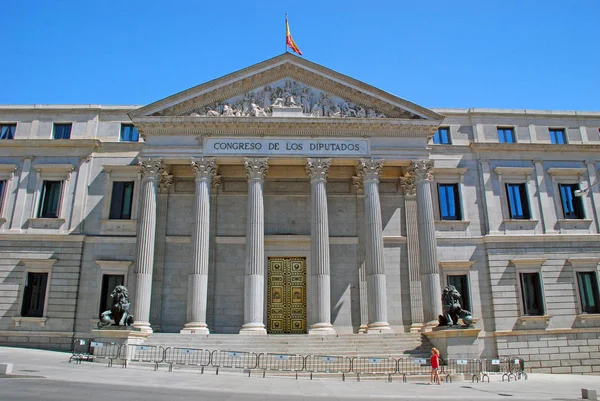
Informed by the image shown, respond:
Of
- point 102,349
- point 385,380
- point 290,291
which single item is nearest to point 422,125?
point 290,291

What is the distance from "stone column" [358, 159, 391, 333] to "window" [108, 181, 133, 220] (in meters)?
16.3

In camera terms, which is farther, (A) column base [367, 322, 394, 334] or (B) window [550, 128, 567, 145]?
(B) window [550, 128, 567, 145]

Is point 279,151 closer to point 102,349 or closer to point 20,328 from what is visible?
point 102,349

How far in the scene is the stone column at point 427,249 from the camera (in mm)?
29844

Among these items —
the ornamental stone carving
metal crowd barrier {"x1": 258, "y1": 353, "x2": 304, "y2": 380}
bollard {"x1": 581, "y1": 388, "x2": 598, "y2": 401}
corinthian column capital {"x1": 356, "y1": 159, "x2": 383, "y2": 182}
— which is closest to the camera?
bollard {"x1": 581, "y1": 388, "x2": 598, "y2": 401}

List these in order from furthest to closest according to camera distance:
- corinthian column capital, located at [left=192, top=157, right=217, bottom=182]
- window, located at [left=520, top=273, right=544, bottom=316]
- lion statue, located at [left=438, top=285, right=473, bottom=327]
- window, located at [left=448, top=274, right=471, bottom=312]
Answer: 1. window, located at [left=448, top=274, right=471, bottom=312]
2. window, located at [left=520, top=273, right=544, bottom=316]
3. corinthian column capital, located at [left=192, top=157, right=217, bottom=182]
4. lion statue, located at [left=438, top=285, right=473, bottom=327]

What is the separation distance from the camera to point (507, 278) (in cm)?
3494

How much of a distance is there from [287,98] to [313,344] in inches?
617

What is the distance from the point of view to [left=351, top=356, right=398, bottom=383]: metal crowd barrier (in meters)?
23.6

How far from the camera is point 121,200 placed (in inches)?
1412

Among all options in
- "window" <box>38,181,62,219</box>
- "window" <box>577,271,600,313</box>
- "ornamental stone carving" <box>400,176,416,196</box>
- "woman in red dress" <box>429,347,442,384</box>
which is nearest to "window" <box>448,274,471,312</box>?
"ornamental stone carving" <box>400,176,416,196</box>

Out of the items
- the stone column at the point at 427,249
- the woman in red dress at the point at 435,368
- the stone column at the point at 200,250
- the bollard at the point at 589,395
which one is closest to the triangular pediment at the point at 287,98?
the stone column at the point at 200,250

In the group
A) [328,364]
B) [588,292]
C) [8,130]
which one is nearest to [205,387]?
[328,364]

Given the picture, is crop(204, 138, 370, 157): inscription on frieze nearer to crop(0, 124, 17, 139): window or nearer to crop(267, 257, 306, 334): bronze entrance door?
crop(267, 257, 306, 334): bronze entrance door
